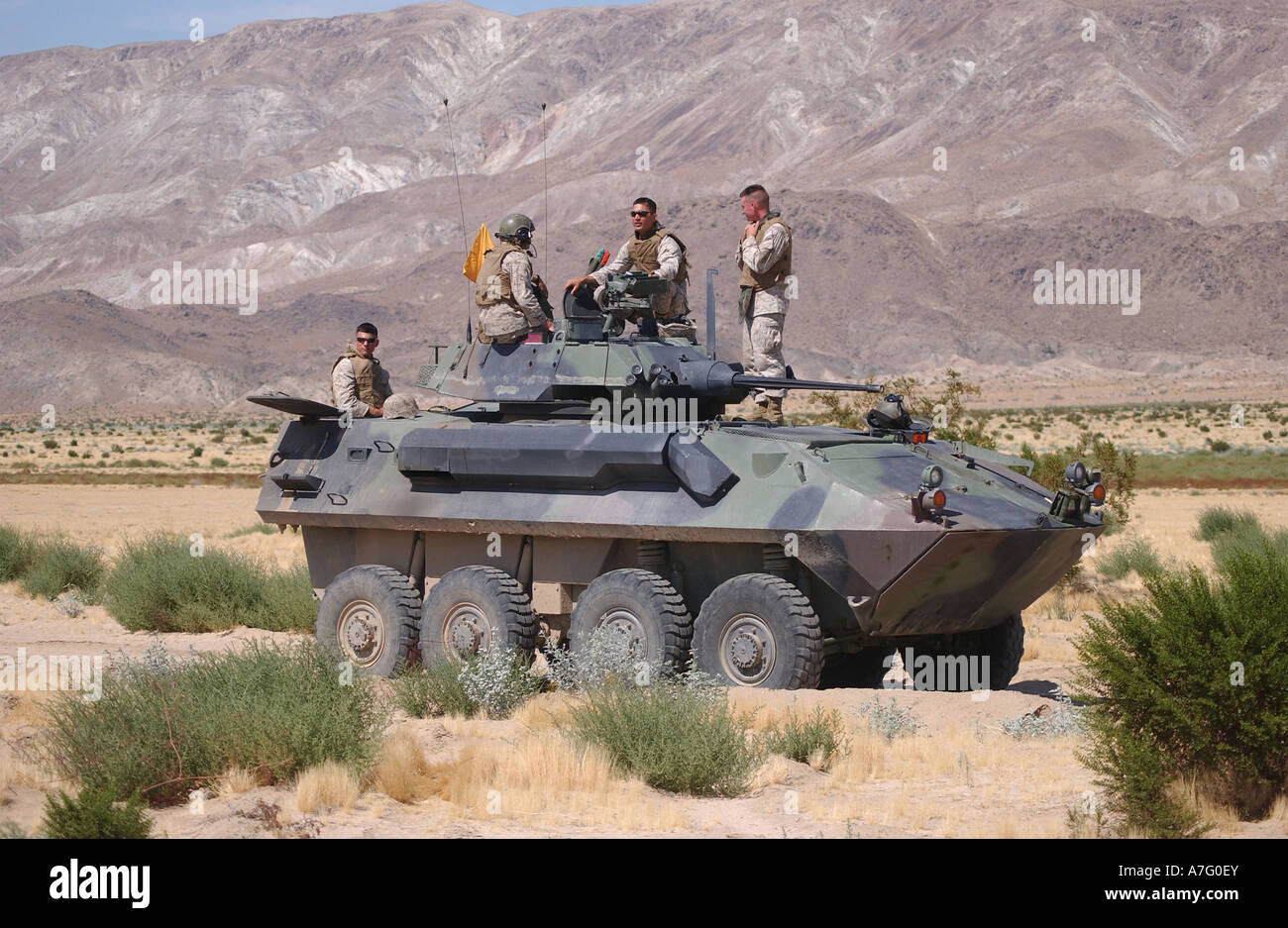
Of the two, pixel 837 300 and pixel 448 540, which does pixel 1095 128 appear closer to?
pixel 837 300

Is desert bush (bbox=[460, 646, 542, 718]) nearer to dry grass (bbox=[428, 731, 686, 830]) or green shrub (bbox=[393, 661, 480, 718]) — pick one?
green shrub (bbox=[393, 661, 480, 718])

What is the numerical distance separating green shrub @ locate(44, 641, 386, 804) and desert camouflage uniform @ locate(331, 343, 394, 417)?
5.19m

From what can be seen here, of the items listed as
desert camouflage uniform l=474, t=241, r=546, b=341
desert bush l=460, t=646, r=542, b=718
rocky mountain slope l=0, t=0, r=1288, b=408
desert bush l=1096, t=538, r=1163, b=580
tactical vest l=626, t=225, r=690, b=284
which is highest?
rocky mountain slope l=0, t=0, r=1288, b=408

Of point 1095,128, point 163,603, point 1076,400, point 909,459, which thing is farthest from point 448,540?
point 1095,128

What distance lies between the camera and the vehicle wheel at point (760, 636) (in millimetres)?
12250

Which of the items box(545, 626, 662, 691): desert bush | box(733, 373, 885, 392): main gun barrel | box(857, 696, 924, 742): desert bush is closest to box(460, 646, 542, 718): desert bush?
box(545, 626, 662, 691): desert bush

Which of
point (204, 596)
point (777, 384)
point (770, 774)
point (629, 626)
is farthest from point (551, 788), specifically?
point (204, 596)

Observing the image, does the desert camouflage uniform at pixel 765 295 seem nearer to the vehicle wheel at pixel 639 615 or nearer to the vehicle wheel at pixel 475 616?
the vehicle wheel at pixel 639 615

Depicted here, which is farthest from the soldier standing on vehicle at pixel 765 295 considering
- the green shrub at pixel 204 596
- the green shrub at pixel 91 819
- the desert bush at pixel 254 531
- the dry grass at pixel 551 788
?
the desert bush at pixel 254 531

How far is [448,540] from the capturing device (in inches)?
584

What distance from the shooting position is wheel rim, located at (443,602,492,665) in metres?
13.8

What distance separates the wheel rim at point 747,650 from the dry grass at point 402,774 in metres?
2.85

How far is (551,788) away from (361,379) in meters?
6.97

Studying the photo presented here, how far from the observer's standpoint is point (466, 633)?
13.8m
